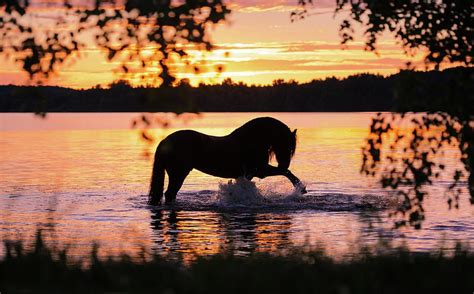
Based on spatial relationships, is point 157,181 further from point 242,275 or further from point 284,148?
point 242,275

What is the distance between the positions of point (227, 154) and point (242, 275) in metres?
13.3

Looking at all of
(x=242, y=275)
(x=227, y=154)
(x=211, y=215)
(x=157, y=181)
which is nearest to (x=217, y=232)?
(x=211, y=215)

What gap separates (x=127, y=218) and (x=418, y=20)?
915 cm

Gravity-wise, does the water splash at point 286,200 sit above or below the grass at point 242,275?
below

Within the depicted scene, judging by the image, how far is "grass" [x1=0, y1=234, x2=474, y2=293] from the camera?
23.7 ft

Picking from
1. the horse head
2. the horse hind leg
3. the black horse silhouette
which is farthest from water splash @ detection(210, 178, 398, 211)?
the horse hind leg

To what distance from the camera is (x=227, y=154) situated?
20844 mm

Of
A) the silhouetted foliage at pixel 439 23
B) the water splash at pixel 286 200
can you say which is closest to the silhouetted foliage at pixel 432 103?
the silhouetted foliage at pixel 439 23

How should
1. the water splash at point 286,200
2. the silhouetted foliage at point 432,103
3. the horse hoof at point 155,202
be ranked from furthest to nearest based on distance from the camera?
the horse hoof at point 155,202 → the water splash at point 286,200 → the silhouetted foliage at point 432,103

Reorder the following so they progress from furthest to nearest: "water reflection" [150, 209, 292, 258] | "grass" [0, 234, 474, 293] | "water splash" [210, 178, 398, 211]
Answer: "water splash" [210, 178, 398, 211] < "water reflection" [150, 209, 292, 258] < "grass" [0, 234, 474, 293]

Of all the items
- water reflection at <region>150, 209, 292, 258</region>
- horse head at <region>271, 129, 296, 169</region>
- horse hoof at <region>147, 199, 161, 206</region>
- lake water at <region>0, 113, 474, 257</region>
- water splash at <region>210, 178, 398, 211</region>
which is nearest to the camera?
water reflection at <region>150, 209, 292, 258</region>

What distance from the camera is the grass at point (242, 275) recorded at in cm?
723

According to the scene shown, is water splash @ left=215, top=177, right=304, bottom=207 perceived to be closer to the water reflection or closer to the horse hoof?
the horse hoof

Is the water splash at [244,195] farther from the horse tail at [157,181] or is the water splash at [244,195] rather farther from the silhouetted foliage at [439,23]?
the silhouetted foliage at [439,23]
